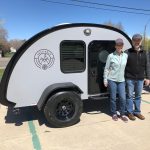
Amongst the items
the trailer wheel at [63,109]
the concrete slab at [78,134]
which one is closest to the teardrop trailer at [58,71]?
the trailer wheel at [63,109]

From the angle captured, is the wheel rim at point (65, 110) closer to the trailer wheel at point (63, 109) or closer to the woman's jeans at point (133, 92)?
the trailer wheel at point (63, 109)

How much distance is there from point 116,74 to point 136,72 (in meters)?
0.50

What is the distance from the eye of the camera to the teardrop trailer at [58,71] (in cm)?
578

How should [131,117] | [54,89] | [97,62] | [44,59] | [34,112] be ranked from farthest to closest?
[34,112], [97,62], [131,117], [44,59], [54,89]

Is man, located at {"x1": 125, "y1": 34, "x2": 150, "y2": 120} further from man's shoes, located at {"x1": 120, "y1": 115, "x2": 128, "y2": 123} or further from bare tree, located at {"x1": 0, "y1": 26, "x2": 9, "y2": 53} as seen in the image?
bare tree, located at {"x1": 0, "y1": 26, "x2": 9, "y2": 53}

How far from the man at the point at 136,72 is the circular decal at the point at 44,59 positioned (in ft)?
6.32

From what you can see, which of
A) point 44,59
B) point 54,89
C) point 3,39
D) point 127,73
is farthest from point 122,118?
point 3,39

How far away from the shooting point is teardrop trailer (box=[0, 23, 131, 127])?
5.78 meters

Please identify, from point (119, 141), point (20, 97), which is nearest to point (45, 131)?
point (20, 97)

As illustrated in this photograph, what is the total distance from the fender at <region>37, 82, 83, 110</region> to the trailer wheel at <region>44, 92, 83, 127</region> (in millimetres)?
113

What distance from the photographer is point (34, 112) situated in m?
7.22

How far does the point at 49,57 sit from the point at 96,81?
1.54 meters

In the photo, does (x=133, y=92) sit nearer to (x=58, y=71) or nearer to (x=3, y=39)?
(x=58, y=71)

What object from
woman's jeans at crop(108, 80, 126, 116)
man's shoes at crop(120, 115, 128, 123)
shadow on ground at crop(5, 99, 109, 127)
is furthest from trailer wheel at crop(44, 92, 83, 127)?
man's shoes at crop(120, 115, 128, 123)
